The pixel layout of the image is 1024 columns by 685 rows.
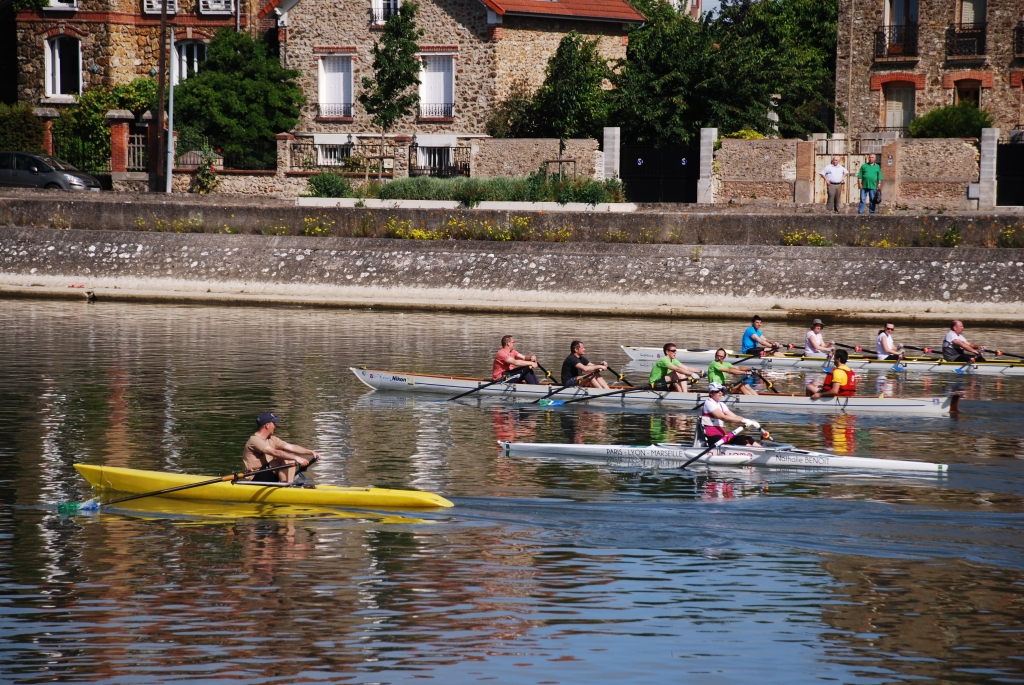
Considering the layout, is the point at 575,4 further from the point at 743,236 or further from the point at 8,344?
the point at 8,344

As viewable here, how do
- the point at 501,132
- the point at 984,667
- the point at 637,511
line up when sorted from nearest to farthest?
the point at 984,667 → the point at 637,511 → the point at 501,132

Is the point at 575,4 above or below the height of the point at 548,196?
above

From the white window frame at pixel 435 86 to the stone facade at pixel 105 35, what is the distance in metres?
8.38

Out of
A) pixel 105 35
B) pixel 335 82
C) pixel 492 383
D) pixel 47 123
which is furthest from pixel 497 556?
pixel 105 35

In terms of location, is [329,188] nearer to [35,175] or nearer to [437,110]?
[437,110]

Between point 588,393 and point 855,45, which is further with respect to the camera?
point 855,45

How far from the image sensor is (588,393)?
2350 cm

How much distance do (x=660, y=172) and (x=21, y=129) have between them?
24.8 m

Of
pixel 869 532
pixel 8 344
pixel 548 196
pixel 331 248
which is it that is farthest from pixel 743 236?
pixel 869 532

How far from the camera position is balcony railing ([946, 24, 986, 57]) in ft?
148

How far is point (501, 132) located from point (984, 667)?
120 feet

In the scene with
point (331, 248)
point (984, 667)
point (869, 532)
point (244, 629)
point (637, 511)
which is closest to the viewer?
point (984, 667)

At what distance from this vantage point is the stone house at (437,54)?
4597 cm

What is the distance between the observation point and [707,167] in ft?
128
